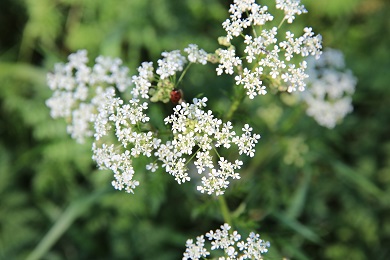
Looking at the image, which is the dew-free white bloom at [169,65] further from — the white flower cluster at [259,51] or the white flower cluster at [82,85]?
the white flower cluster at [82,85]

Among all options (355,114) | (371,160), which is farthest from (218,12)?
(371,160)

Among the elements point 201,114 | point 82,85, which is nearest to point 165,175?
point 82,85

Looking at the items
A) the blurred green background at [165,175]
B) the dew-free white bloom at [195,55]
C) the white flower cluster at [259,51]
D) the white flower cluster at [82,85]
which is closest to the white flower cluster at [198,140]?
the white flower cluster at [259,51]

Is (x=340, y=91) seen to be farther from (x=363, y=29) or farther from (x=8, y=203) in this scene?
(x=8, y=203)

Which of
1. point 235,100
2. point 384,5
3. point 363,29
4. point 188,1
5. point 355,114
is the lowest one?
point 235,100

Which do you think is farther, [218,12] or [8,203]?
[218,12]
